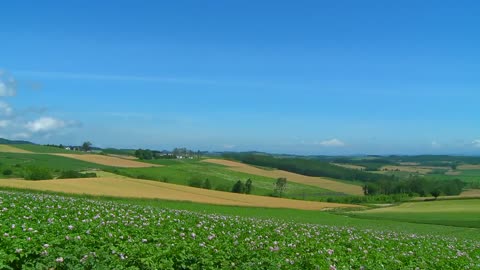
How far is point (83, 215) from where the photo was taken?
1802cm

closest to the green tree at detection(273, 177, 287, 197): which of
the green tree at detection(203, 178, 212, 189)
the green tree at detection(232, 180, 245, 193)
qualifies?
the green tree at detection(232, 180, 245, 193)

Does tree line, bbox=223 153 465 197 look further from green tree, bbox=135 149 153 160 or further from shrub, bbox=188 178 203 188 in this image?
shrub, bbox=188 178 203 188

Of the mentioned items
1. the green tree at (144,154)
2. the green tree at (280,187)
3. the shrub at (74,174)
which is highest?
the green tree at (144,154)

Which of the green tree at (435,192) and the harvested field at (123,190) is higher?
the harvested field at (123,190)

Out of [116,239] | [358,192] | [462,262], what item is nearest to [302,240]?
[462,262]

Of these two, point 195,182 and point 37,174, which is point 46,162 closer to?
point 37,174

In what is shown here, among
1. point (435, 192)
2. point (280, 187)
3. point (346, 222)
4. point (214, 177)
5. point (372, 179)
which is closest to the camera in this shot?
point (346, 222)

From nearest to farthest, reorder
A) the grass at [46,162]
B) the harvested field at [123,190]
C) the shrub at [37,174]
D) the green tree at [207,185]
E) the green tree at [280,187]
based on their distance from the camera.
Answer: the harvested field at [123,190] → the shrub at [37,174] → the grass at [46,162] → the green tree at [207,185] → the green tree at [280,187]

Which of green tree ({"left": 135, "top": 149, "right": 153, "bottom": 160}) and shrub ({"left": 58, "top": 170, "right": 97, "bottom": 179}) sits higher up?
green tree ({"left": 135, "top": 149, "right": 153, "bottom": 160})

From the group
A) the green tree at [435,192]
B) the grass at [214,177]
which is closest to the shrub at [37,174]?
the grass at [214,177]

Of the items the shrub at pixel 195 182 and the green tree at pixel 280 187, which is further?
the green tree at pixel 280 187

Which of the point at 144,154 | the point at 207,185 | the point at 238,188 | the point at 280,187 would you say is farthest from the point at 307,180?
the point at 144,154

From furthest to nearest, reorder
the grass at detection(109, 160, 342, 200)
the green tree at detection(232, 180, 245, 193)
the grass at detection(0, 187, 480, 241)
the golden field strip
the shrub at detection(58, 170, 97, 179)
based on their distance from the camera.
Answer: the golden field strip, the grass at detection(109, 160, 342, 200), the green tree at detection(232, 180, 245, 193), the shrub at detection(58, 170, 97, 179), the grass at detection(0, 187, 480, 241)

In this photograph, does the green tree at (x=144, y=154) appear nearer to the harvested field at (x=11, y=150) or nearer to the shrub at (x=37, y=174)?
the harvested field at (x=11, y=150)
